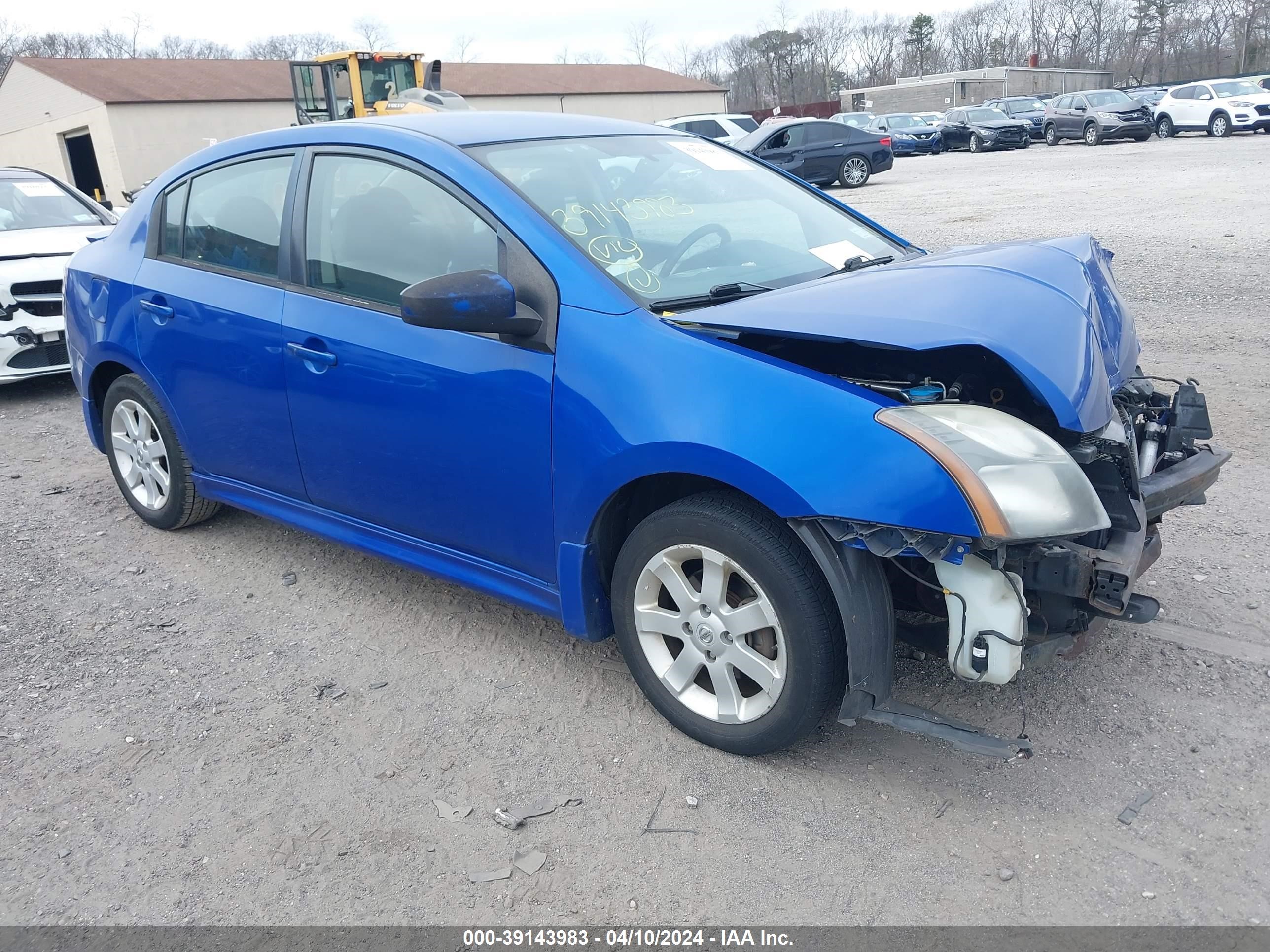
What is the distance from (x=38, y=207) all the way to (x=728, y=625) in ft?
27.1

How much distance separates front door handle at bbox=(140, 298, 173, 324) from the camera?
13.6 ft

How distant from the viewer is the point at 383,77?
21.4m

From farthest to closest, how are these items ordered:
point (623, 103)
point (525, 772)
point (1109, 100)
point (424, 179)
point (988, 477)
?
1. point (623, 103)
2. point (1109, 100)
3. point (424, 179)
4. point (525, 772)
5. point (988, 477)

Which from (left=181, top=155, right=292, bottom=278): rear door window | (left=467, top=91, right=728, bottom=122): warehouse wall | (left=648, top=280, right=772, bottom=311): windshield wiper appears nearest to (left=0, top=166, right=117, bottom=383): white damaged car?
(left=181, top=155, right=292, bottom=278): rear door window

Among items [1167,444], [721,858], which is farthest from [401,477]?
[1167,444]

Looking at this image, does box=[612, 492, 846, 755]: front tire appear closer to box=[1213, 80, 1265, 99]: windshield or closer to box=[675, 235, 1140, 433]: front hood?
box=[675, 235, 1140, 433]: front hood

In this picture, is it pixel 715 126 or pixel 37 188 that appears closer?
pixel 37 188

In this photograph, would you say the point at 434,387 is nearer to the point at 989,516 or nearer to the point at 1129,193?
the point at 989,516

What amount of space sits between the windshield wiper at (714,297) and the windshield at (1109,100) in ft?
97.2

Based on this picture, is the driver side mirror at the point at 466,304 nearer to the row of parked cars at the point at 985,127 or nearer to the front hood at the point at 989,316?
the front hood at the point at 989,316

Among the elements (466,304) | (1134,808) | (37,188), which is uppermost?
(37,188)

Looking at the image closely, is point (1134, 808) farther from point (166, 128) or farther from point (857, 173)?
point (166, 128)

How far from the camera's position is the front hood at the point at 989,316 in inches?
99.9

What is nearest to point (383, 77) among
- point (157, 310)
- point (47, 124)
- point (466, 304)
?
point (157, 310)
